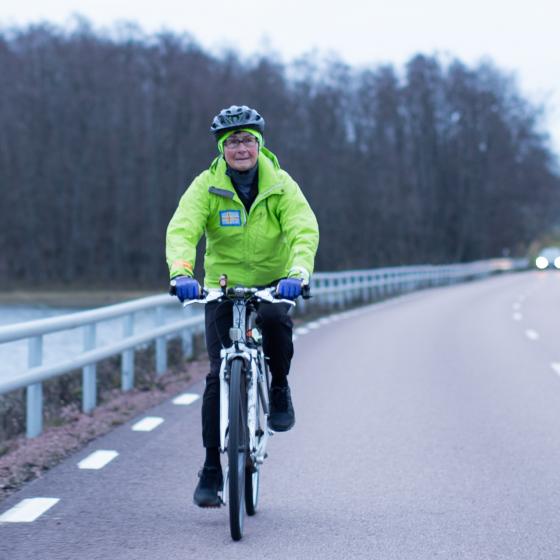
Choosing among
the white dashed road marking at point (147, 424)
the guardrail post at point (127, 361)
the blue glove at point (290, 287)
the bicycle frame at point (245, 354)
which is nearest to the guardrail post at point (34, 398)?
the white dashed road marking at point (147, 424)

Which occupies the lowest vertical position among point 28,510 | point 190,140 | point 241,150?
point 28,510

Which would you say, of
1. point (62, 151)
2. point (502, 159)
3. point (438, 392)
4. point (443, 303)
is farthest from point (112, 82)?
point (438, 392)

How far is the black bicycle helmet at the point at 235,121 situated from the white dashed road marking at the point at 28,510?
81.6 inches

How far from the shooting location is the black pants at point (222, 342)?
5.42 metres

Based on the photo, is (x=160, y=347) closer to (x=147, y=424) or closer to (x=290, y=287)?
(x=147, y=424)

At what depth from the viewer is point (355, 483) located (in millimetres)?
6434

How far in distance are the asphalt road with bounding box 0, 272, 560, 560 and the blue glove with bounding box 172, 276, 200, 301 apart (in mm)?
1116

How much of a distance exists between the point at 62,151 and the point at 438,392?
4814 cm

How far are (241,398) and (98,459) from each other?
7.30ft

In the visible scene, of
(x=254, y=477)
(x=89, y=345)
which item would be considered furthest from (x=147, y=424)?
(x=254, y=477)

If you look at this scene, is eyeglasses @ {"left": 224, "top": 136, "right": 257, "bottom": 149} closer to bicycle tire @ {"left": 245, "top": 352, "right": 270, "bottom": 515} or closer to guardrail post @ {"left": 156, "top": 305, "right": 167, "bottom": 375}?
bicycle tire @ {"left": 245, "top": 352, "right": 270, "bottom": 515}

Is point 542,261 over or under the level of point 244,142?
under

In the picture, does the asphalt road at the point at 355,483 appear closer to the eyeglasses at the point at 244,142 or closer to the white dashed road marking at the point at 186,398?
the white dashed road marking at the point at 186,398

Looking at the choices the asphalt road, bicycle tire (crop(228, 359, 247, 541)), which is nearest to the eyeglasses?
bicycle tire (crop(228, 359, 247, 541))
